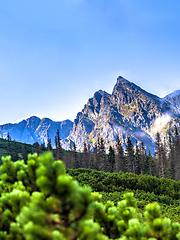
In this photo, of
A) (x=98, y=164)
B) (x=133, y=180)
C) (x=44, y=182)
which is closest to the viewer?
(x=44, y=182)

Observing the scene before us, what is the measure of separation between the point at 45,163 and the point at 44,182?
155 mm

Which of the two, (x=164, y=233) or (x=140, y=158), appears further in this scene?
(x=140, y=158)

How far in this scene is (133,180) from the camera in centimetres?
2008

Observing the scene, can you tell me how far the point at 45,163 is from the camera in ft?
4.44

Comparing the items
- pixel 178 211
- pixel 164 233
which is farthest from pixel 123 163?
pixel 164 233

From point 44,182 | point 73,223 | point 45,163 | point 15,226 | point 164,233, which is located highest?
point 45,163

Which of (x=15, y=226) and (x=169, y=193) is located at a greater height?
(x=15, y=226)

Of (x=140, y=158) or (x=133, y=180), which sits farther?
(x=140, y=158)

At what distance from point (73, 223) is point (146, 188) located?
64.4ft

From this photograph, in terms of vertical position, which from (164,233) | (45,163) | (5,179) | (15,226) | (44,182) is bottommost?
(164,233)

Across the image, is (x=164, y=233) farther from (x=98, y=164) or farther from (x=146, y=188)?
(x=98, y=164)

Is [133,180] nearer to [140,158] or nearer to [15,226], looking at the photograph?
[15,226]

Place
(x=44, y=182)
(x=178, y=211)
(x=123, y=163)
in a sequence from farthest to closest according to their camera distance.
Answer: (x=123, y=163) → (x=178, y=211) → (x=44, y=182)

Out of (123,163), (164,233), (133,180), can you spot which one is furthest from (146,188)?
(123,163)
